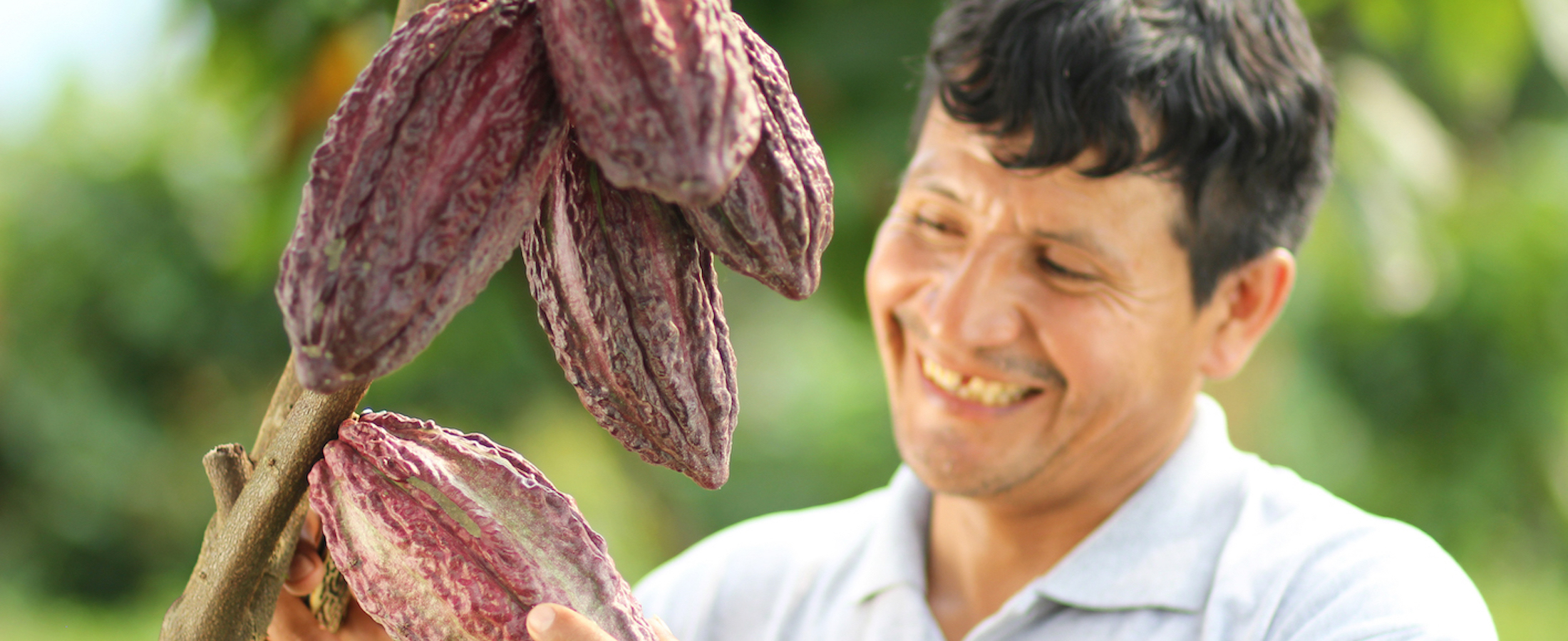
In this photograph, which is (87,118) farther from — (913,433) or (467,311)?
(913,433)

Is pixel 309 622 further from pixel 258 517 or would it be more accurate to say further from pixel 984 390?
pixel 984 390

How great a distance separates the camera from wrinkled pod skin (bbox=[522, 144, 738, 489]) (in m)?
0.52

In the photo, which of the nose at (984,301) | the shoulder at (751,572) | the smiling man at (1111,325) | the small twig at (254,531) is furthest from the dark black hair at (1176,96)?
the small twig at (254,531)

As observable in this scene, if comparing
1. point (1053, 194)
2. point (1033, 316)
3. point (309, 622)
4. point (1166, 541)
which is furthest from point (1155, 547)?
point (309, 622)

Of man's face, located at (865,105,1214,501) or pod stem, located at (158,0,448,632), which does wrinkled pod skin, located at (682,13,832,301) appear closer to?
pod stem, located at (158,0,448,632)

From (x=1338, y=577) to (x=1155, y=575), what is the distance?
183 millimetres

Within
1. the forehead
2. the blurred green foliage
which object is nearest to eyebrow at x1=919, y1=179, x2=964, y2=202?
the forehead

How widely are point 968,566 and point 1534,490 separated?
18.4 feet

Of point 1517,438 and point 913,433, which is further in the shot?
point 1517,438

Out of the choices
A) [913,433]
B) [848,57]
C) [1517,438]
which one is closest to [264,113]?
[848,57]

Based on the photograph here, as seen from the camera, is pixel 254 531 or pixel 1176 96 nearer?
pixel 254 531

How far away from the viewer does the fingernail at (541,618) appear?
522 mm

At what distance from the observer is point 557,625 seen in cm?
52

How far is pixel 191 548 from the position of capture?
421 centimetres
